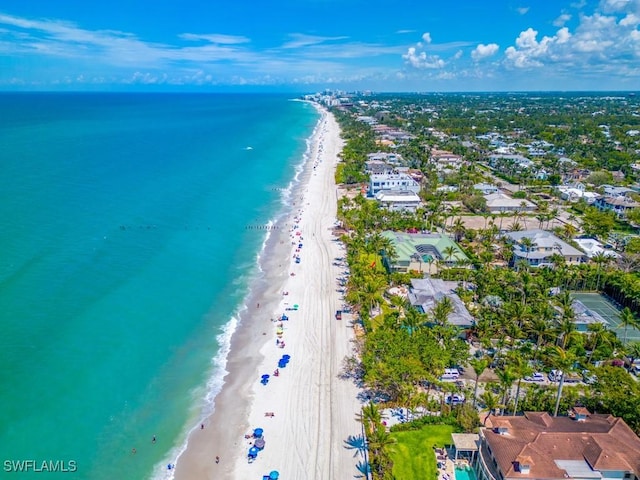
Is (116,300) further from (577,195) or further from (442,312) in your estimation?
(577,195)

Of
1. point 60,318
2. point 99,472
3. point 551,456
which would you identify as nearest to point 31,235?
point 60,318

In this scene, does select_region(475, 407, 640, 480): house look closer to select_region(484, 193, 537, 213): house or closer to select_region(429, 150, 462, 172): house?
select_region(484, 193, 537, 213): house

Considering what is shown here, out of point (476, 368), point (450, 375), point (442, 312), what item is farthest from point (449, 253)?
point (476, 368)

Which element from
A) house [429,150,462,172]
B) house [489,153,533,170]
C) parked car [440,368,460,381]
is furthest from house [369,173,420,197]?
parked car [440,368,460,381]

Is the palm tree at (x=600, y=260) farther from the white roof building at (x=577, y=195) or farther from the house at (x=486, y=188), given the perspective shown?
the white roof building at (x=577, y=195)

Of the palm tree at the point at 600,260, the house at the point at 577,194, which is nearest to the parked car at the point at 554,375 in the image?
the palm tree at the point at 600,260
